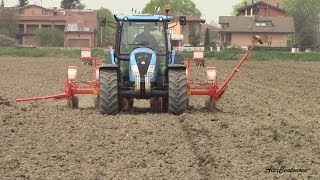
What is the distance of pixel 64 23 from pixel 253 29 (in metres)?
28.3


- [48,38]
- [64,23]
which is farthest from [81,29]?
[48,38]

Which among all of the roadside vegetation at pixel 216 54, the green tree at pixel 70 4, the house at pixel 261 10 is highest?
the green tree at pixel 70 4

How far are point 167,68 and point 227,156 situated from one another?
5.66 m

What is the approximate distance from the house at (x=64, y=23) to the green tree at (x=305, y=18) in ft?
93.4

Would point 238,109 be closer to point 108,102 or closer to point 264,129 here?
point 108,102

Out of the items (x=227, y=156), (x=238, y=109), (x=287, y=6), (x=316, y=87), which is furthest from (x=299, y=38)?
(x=227, y=156)

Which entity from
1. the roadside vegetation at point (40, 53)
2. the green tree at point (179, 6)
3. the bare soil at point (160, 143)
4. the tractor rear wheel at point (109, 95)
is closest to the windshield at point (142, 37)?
the tractor rear wheel at point (109, 95)

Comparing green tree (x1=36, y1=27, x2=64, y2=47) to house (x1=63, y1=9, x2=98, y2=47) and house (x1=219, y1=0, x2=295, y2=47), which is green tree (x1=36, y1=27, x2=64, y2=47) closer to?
house (x1=63, y1=9, x2=98, y2=47)

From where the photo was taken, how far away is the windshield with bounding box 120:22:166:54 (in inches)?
597

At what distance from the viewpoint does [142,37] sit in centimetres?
1520

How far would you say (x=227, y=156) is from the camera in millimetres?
9117

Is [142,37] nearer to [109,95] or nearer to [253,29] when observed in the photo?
[109,95]

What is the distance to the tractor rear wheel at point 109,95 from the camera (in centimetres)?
1418

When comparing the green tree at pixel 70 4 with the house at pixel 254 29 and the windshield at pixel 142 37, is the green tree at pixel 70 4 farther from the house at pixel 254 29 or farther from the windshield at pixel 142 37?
the windshield at pixel 142 37
